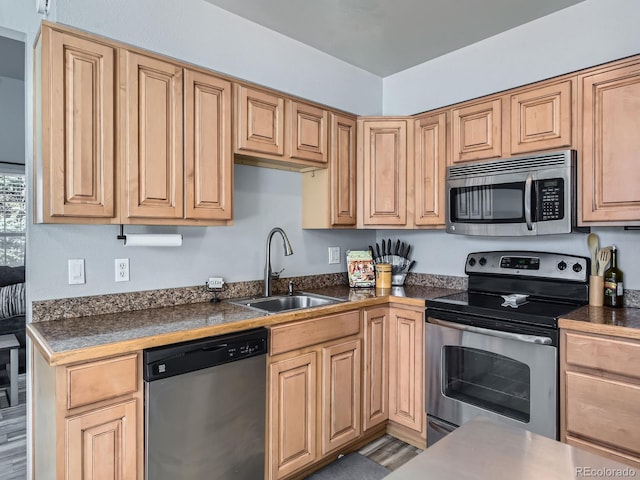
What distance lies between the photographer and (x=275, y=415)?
1959 mm

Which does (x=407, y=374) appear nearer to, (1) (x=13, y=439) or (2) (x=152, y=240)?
(2) (x=152, y=240)

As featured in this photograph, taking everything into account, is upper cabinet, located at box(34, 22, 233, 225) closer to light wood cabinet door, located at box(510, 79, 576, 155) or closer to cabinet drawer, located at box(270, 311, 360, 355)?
cabinet drawer, located at box(270, 311, 360, 355)

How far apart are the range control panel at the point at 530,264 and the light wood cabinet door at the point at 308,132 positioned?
1263 millimetres

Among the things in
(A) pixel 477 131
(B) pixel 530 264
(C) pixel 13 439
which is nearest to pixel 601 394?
(B) pixel 530 264

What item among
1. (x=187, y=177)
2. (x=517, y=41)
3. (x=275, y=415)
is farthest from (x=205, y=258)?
(x=517, y=41)

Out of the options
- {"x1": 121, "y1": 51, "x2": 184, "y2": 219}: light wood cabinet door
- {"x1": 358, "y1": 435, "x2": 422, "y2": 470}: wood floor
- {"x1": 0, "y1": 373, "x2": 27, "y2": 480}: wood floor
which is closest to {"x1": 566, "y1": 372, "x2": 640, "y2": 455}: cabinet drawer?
{"x1": 358, "y1": 435, "x2": 422, "y2": 470}: wood floor

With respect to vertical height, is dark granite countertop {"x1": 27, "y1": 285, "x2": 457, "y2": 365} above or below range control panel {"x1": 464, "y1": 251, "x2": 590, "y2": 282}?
below

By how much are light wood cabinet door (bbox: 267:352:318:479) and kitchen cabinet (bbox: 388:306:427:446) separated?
65cm

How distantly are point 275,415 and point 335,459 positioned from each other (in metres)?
0.63

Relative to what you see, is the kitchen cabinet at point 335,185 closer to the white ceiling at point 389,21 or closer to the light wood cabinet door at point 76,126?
the white ceiling at point 389,21

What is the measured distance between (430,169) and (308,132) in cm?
87

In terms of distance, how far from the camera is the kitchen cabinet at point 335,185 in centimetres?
271

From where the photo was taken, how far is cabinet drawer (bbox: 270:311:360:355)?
196cm

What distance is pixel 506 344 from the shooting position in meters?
2.03
